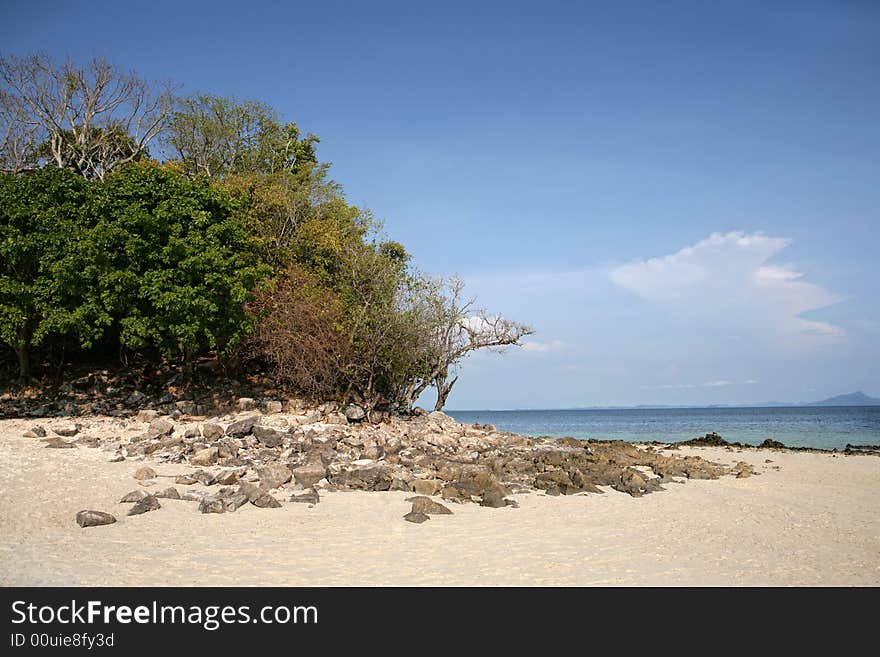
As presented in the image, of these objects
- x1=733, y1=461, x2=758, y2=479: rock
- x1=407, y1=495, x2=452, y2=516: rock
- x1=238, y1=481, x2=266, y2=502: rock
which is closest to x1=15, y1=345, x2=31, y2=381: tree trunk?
x1=238, y1=481, x2=266, y2=502: rock

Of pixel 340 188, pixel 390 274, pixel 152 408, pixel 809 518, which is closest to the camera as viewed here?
pixel 809 518

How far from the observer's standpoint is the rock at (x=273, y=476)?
46.0 feet

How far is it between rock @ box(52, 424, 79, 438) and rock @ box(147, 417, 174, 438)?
2024 mm

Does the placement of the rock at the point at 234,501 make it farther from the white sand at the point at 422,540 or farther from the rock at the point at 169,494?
the rock at the point at 169,494

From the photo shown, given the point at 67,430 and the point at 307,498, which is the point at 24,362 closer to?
the point at 67,430

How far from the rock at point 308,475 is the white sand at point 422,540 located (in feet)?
2.87

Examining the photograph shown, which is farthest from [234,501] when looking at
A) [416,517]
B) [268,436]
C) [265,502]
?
[268,436]

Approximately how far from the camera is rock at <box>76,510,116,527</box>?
10.4m

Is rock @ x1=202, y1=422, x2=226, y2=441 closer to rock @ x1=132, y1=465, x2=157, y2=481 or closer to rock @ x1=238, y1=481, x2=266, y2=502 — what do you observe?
rock @ x1=132, y1=465, x2=157, y2=481

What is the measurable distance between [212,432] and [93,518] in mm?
8279
